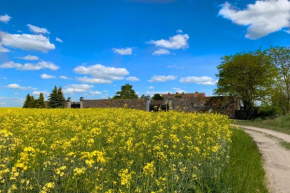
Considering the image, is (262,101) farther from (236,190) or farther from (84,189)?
(84,189)

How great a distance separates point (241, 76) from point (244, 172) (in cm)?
2620

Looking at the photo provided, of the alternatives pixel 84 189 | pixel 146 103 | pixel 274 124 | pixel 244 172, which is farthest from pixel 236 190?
pixel 146 103

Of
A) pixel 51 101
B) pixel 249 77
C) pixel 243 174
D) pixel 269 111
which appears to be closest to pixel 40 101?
pixel 51 101

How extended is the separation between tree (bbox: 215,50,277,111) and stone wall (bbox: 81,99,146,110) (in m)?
12.6

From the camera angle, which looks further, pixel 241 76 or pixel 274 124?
pixel 241 76

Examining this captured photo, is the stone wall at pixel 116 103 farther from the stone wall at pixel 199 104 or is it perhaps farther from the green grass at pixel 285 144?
the green grass at pixel 285 144

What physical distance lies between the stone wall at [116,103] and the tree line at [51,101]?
162 inches

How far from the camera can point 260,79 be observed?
2962 centimetres

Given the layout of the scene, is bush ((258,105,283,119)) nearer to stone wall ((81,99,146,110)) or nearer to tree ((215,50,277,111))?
tree ((215,50,277,111))

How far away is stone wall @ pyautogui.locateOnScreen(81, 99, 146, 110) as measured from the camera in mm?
36834

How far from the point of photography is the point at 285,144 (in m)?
11.6

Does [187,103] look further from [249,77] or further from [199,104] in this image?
[249,77]

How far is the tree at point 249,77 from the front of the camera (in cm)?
2981

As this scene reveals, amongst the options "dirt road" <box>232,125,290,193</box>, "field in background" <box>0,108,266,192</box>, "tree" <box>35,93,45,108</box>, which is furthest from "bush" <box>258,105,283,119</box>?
"tree" <box>35,93,45,108</box>
